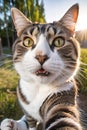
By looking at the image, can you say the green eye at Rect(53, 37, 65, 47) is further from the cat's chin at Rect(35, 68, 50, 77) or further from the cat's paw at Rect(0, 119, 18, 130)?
the cat's paw at Rect(0, 119, 18, 130)

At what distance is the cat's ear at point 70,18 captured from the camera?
1.99 meters

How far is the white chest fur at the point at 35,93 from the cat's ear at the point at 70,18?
365 mm

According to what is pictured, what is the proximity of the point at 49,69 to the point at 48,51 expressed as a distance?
0.33 ft

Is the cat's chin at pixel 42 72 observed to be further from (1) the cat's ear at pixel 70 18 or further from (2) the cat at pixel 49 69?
(1) the cat's ear at pixel 70 18

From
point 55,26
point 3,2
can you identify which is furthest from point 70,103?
point 3,2

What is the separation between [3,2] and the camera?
33.8ft

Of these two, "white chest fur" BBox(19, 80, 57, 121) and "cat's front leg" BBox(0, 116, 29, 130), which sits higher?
"white chest fur" BBox(19, 80, 57, 121)

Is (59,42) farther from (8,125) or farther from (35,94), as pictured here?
(8,125)

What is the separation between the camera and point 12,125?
7.02 ft

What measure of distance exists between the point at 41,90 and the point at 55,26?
39cm

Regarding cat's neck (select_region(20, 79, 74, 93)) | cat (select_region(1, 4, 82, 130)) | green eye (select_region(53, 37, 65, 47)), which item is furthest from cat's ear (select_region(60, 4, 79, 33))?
cat's neck (select_region(20, 79, 74, 93))

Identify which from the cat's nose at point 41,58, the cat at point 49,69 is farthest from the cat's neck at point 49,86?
the cat's nose at point 41,58

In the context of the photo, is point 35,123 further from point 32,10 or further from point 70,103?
point 32,10

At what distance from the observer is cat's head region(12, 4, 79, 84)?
180 centimetres
